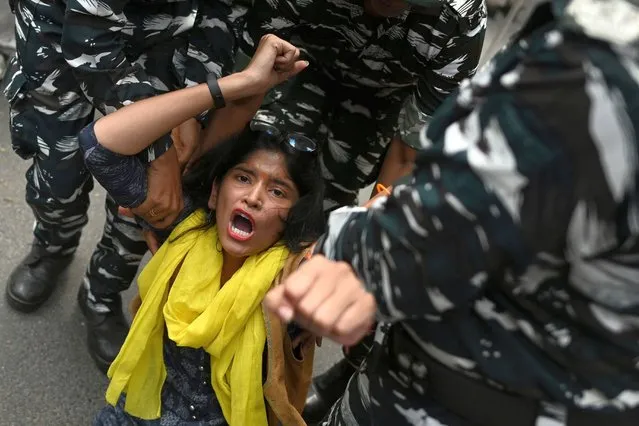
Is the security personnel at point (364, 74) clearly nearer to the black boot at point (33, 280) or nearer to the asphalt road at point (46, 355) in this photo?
the asphalt road at point (46, 355)

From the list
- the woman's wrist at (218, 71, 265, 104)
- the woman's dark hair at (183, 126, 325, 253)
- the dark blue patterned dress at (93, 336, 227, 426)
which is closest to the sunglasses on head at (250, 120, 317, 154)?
the woman's dark hair at (183, 126, 325, 253)

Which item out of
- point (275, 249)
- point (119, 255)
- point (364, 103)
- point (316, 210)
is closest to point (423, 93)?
point (364, 103)

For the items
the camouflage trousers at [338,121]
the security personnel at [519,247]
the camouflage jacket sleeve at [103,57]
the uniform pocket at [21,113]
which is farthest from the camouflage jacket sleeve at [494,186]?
the uniform pocket at [21,113]

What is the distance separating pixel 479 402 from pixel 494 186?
0.29 meters

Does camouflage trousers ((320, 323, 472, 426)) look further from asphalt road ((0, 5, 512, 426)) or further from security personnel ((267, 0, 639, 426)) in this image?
asphalt road ((0, 5, 512, 426))

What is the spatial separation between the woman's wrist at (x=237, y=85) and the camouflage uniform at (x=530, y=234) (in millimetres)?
461

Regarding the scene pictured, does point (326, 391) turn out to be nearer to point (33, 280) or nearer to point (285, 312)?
point (33, 280)

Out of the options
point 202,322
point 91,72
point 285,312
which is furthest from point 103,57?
point 285,312

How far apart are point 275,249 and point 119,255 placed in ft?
1.70

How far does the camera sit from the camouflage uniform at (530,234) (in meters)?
0.53

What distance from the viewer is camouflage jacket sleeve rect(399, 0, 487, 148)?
1.29 m

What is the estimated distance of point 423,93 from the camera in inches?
54.7

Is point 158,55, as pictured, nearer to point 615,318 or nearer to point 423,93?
point 423,93

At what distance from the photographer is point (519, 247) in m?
0.57
